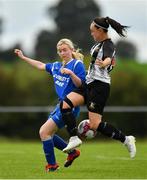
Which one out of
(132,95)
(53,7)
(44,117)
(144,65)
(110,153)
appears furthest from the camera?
(53,7)

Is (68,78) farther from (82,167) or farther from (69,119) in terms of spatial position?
(82,167)

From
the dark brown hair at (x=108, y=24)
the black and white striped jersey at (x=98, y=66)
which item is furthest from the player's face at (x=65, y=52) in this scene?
the dark brown hair at (x=108, y=24)

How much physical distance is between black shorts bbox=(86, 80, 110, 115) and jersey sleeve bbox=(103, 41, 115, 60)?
415 millimetres

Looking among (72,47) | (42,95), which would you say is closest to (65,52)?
(72,47)

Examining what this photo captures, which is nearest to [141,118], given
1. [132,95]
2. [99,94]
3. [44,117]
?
[44,117]

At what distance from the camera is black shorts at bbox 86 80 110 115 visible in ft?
38.0

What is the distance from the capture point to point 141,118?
3031 centimetres

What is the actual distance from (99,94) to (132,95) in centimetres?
2755

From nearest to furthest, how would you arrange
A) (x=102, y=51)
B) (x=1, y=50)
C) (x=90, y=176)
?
(x=90, y=176)
(x=102, y=51)
(x=1, y=50)

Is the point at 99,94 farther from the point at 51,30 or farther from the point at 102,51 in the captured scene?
the point at 51,30

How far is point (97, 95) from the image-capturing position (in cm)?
1156

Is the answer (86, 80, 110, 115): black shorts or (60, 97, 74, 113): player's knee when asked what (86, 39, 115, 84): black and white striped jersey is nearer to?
(86, 80, 110, 115): black shorts

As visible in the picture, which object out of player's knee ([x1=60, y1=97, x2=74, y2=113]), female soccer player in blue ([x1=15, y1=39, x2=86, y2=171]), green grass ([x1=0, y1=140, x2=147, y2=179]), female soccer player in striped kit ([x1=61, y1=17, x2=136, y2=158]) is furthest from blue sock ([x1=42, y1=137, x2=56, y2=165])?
player's knee ([x1=60, y1=97, x2=74, y2=113])

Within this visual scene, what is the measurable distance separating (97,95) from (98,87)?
0.35ft
